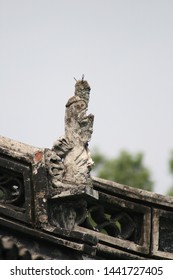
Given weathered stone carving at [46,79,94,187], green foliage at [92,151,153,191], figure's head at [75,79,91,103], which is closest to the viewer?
weathered stone carving at [46,79,94,187]

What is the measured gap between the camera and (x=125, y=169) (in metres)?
81.5

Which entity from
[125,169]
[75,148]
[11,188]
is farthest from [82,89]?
[125,169]

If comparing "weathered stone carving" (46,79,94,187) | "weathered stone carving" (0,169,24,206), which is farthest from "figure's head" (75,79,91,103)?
"weathered stone carving" (0,169,24,206)

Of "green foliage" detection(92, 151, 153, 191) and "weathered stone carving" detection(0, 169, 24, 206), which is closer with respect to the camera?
"weathered stone carving" detection(0, 169, 24, 206)

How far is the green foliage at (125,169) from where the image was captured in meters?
77.6

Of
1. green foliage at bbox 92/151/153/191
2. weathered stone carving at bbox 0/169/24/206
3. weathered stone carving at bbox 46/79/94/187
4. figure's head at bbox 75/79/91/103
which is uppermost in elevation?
green foliage at bbox 92/151/153/191

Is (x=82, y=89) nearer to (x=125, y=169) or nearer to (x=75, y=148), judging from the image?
(x=75, y=148)

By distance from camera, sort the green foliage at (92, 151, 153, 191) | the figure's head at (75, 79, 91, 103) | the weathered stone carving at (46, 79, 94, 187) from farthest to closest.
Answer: the green foliage at (92, 151, 153, 191)
the figure's head at (75, 79, 91, 103)
the weathered stone carving at (46, 79, 94, 187)

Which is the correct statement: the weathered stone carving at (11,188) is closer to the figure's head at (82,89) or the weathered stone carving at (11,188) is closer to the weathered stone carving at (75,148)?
the weathered stone carving at (75,148)

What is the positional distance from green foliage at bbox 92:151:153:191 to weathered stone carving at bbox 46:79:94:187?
162ft

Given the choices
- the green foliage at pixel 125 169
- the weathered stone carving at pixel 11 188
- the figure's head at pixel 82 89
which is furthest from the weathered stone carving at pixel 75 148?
the green foliage at pixel 125 169

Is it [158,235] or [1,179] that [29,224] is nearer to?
[1,179]

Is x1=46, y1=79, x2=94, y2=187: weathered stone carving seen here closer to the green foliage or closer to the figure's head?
the figure's head

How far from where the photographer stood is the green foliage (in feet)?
255
